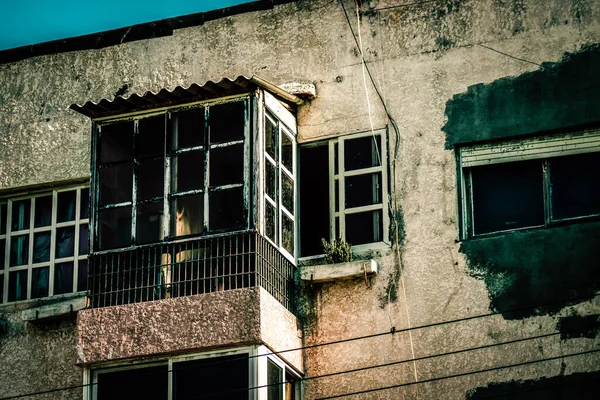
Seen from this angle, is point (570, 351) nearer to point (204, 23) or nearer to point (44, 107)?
point (204, 23)

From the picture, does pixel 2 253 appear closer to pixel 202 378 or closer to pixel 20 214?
pixel 20 214

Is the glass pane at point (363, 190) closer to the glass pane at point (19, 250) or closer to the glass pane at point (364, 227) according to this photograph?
the glass pane at point (364, 227)

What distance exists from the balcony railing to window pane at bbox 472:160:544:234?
7.47 ft

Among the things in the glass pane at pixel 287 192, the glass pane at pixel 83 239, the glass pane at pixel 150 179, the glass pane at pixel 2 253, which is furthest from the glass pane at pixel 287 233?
the glass pane at pixel 2 253

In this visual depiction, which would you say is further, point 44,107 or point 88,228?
point 44,107

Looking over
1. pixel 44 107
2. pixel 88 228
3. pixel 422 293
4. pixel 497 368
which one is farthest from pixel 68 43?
pixel 497 368

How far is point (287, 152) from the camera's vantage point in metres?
15.4

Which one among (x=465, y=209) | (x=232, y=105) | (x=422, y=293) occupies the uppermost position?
(x=232, y=105)

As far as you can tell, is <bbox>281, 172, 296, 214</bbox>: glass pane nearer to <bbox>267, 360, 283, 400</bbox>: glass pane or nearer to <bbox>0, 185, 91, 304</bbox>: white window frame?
<bbox>267, 360, 283, 400</bbox>: glass pane

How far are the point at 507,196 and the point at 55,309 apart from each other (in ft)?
17.9

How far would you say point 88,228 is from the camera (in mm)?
15797

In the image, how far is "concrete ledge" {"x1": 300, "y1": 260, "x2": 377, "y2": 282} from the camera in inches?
575

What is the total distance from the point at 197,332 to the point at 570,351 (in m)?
3.89

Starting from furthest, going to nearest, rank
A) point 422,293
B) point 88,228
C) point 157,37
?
point 157,37 < point 88,228 < point 422,293
